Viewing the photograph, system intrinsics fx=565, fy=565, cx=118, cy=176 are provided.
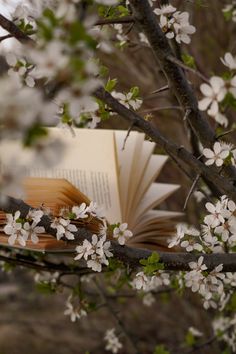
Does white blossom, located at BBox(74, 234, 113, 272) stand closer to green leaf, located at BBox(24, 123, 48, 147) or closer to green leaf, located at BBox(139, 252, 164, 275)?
green leaf, located at BBox(139, 252, 164, 275)

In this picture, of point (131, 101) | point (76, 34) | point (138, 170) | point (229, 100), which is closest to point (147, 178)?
point (138, 170)

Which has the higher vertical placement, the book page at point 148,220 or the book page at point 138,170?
the book page at point 138,170

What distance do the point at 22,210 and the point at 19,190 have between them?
0.34 m

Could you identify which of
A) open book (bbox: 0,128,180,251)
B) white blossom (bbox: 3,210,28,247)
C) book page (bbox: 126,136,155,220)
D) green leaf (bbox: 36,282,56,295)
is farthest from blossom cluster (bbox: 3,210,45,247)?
green leaf (bbox: 36,282,56,295)

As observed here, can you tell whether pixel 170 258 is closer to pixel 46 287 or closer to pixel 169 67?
pixel 169 67

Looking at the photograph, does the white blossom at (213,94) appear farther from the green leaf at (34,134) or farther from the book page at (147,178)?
the book page at (147,178)

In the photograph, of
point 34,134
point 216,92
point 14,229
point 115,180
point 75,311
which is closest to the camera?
point 34,134

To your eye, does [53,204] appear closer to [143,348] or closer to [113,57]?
[113,57]

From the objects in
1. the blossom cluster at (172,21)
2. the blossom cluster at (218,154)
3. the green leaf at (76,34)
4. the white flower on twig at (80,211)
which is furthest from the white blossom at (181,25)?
the green leaf at (76,34)

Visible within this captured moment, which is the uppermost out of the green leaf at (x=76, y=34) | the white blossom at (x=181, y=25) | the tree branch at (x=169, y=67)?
the white blossom at (x=181, y=25)

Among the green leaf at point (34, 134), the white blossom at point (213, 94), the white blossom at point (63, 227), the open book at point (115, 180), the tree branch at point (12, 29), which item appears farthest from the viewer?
the open book at point (115, 180)

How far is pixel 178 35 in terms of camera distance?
0.65m

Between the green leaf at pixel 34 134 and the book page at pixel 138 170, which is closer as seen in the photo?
the green leaf at pixel 34 134

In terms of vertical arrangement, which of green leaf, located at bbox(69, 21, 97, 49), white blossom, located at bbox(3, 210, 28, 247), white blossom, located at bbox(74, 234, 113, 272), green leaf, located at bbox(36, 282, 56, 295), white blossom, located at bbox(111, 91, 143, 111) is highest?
white blossom, located at bbox(111, 91, 143, 111)
